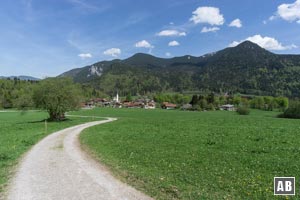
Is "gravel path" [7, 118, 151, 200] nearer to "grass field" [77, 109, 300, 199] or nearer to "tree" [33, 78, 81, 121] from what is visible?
"grass field" [77, 109, 300, 199]

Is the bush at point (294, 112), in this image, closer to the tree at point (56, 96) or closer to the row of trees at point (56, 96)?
the row of trees at point (56, 96)

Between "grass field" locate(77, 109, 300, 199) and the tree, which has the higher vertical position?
the tree

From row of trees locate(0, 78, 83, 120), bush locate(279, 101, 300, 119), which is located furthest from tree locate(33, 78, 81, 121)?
bush locate(279, 101, 300, 119)

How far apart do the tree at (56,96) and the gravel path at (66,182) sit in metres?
40.6

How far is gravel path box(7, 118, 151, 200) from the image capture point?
389 inches

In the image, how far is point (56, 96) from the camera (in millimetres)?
55562

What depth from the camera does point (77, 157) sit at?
685 inches

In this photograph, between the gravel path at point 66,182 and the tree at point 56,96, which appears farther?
the tree at point 56,96

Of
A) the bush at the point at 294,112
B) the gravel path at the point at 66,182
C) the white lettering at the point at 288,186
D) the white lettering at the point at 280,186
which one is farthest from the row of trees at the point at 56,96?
the bush at the point at 294,112

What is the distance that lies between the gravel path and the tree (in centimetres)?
4064

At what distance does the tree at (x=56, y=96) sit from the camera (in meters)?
55.8

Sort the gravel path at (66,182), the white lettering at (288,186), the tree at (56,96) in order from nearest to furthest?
the gravel path at (66,182)
the white lettering at (288,186)
the tree at (56,96)

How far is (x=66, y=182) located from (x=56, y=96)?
46.8 m

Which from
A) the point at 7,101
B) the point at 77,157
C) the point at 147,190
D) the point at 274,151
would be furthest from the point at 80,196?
the point at 7,101
